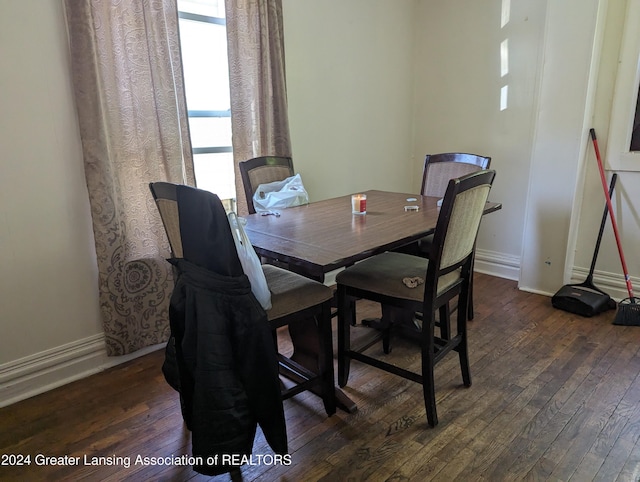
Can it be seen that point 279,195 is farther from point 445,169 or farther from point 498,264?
point 498,264

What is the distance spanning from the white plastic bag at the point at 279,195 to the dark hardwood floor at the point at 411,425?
976mm

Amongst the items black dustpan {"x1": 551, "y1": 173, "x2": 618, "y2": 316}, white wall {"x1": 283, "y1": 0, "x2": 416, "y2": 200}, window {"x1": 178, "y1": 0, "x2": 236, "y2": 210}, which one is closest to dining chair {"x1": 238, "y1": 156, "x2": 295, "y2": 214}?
window {"x1": 178, "y1": 0, "x2": 236, "y2": 210}

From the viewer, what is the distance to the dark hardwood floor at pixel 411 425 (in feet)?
5.37

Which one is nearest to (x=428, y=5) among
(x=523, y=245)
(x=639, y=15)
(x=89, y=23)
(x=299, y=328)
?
(x=639, y=15)

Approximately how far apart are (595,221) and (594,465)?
199cm

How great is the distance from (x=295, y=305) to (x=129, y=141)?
1.25 meters

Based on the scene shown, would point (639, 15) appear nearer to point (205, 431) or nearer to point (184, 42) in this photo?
point (184, 42)

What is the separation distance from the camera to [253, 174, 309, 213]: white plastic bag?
2.53 m

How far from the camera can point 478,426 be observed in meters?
1.84

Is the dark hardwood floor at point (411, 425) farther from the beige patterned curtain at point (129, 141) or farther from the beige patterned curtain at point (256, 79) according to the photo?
the beige patterned curtain at point (256, 79)

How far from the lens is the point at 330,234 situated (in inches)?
75.3

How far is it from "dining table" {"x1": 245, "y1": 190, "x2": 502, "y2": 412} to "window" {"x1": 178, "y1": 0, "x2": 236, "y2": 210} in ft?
1.98

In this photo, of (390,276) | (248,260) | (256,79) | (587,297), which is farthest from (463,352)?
(256,79)

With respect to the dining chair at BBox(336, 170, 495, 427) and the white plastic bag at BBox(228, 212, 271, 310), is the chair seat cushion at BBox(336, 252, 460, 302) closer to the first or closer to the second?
the dining chair at BBox(336, 170, 495, 427)
